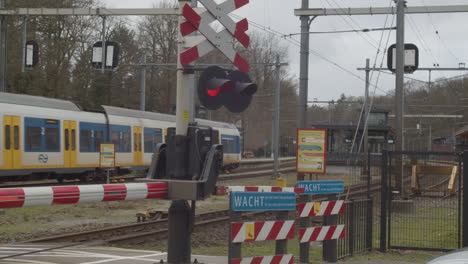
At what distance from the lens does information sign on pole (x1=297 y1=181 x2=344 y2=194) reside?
916cm

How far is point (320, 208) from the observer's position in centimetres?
932

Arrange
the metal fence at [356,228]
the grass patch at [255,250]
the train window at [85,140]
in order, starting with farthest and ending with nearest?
the train window at [85,140], the grass patch at [255,250], the metal fence at [356,228]

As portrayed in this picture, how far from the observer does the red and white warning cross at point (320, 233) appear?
9031 millimetres

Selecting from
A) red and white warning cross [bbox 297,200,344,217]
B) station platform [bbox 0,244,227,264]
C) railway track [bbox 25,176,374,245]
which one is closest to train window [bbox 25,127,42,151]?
railway track [bbox 25,176,374,245]

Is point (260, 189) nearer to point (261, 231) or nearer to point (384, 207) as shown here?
point (384, 207)

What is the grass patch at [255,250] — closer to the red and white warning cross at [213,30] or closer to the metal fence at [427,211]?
the metal fence at [427,211]

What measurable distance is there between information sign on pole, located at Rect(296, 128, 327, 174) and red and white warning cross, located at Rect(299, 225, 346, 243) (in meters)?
5.83

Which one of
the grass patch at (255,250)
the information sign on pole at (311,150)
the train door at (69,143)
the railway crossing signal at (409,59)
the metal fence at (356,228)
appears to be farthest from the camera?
the train door at (69,143)

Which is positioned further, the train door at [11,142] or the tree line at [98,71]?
the tree line at [98,71]

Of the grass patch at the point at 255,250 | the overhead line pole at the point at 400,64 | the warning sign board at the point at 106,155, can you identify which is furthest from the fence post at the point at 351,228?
the warning sign board at the point at 106,155

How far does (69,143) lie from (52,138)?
1230 millimetres

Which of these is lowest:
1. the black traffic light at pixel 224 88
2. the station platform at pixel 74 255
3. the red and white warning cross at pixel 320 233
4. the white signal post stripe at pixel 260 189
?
the station platform at pixel 74 255

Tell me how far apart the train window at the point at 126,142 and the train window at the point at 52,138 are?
221 inches

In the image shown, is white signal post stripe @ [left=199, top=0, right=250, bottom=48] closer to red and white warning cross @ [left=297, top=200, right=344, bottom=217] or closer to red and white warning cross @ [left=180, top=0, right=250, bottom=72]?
red and white warning cross @ [left=180, top=0, right=250, bottom=72]
